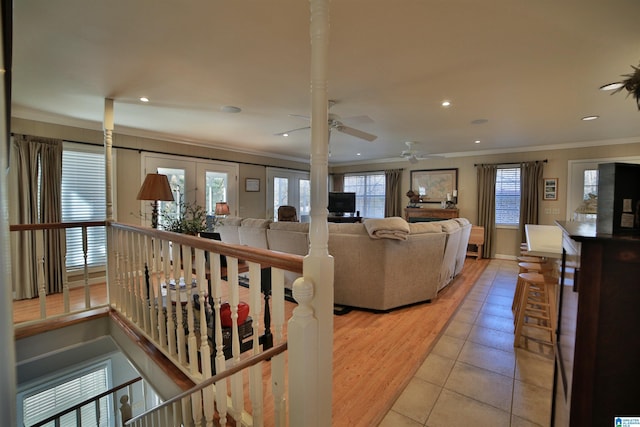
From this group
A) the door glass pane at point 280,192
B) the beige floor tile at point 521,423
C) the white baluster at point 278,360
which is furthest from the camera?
the door glass pane at point 280,192

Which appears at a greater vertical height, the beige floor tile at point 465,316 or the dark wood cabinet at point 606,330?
the dark wood cabinet at point 606,330

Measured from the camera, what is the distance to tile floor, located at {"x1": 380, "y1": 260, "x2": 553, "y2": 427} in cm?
168

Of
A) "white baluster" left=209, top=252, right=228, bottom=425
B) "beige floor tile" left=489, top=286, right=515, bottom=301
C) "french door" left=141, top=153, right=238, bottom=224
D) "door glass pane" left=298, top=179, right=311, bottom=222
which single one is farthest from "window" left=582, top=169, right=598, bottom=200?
"french door" left=141, top=153, right=238, bottom=224

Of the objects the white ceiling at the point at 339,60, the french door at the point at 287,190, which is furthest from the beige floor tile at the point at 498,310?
the french door at the point at 287,190

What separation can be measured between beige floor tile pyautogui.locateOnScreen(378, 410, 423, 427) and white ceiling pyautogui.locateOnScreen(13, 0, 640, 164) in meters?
2.38

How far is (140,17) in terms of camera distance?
5.59 ft

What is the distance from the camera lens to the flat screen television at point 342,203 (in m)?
7.52

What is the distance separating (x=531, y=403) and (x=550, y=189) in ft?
16.8

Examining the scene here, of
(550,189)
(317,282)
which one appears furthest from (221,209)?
(550,189)

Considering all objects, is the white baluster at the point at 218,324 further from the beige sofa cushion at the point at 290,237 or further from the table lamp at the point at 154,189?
the beige sofa cushion at the point at 290,237

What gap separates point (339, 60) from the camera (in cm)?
221

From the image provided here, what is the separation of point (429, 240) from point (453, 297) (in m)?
0.94

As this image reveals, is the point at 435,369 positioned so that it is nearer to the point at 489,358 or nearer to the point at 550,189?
the point at 489,358

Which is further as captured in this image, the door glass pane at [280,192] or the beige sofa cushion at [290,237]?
the door glass pane at [280,192]
